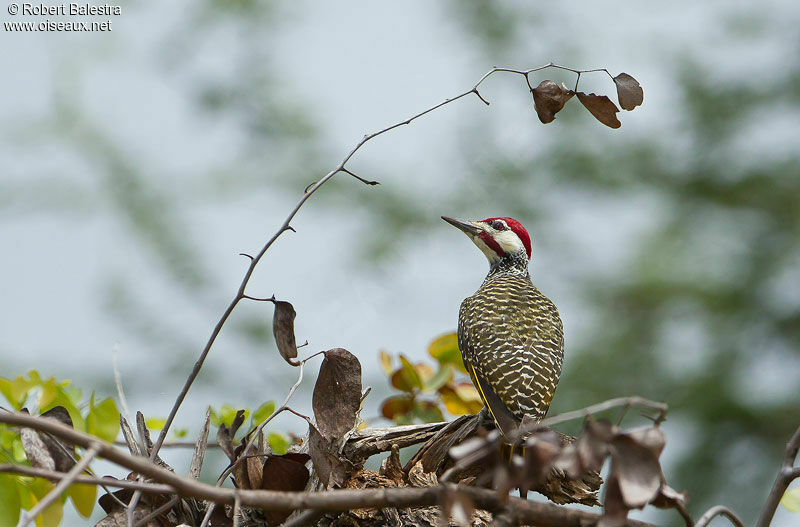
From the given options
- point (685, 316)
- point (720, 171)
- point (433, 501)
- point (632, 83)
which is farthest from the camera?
point (720, 171)

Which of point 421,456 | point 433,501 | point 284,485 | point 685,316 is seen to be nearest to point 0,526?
point 284,485

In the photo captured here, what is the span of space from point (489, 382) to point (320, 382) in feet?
3.34

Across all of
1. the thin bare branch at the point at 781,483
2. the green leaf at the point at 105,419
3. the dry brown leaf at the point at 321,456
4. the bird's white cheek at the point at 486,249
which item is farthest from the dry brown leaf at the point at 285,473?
the bird's white cheek at the point at 486,249

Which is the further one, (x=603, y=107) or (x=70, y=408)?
(x=603, y=107)

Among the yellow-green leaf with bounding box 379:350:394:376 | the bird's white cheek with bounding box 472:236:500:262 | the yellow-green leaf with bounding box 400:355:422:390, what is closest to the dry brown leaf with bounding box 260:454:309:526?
the yellow-green leaf with bounding box 400:355:422:390

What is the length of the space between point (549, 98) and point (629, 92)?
15cm

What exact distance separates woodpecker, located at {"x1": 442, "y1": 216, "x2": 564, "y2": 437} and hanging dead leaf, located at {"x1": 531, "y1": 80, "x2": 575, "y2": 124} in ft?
2.82

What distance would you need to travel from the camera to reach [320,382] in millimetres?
1671

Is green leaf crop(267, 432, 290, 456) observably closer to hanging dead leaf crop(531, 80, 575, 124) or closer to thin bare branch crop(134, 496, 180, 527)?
thin bare branch crop(134, 496, 180, 527)

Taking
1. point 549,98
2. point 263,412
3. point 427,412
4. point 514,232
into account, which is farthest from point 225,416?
point 514,232

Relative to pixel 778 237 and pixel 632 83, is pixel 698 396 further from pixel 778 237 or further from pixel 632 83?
pixel 632 83

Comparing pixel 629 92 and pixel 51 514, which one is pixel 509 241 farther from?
pixel 51 514

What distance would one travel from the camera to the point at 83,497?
1460 millimetres

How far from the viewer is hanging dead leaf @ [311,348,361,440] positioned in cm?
167
